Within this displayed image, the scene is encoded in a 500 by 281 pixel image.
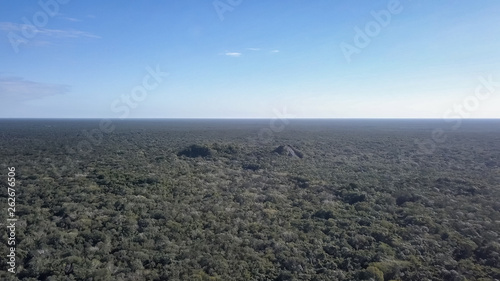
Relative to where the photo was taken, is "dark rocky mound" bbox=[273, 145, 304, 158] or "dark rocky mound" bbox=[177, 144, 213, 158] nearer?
"dark rocky mound" bbox=[177, 144, 213, 158]

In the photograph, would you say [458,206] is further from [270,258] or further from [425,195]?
[270,258]

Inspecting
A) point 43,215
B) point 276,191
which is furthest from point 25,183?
point 276,191

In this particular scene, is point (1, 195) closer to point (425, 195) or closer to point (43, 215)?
point (43, 215)

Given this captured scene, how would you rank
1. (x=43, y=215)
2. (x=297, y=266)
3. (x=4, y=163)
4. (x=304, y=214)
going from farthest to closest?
(x=4, y=163) < (x=304, y=214) < (x=43, y=215) < (x=297, y=266)

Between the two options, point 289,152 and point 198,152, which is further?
point 289,152

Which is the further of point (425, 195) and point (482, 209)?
point (425, 195)

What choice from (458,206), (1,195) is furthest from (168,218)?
(458,206)

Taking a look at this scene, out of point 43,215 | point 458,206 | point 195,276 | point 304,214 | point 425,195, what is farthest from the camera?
point 425,195

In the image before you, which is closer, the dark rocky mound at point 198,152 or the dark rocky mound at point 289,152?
the dark rocky mound at point 198,152

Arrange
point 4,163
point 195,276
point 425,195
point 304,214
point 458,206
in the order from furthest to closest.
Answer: point 4,163 < point 425,195 < point 458,206 < point 304,214 < point 195,276
